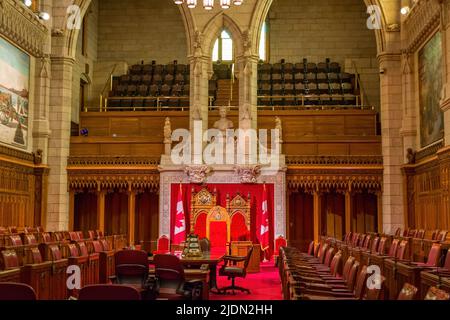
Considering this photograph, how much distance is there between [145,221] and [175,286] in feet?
39.4

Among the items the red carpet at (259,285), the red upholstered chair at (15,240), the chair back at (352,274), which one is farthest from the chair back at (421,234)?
the red upholstered chair at (15,240)

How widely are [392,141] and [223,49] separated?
35.3ft

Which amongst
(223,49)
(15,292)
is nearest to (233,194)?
(223,49)

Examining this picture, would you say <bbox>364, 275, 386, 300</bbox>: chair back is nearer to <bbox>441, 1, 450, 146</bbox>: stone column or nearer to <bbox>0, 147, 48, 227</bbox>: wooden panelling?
<bbox>441, 1, 450, 146</bbox>: stone column

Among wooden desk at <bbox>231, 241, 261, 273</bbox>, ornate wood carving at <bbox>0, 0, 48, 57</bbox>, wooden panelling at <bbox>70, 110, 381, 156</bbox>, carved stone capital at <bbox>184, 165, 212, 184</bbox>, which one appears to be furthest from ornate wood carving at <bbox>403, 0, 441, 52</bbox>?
ornate wood carving at <bbox>0, 0, 48, 57</bbox>

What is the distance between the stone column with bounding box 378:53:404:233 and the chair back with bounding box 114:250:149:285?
1091 centimetres

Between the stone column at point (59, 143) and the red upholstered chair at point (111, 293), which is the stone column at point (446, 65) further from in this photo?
the stone column at point (59, 143)

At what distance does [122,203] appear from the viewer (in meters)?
19.0

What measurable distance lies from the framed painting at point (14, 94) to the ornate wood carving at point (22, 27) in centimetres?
27

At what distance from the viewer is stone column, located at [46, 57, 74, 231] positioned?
1766 centimetres

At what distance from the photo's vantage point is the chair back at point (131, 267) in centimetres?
753

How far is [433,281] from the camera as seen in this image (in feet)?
18.4
